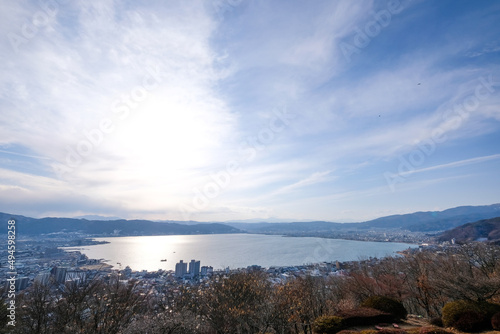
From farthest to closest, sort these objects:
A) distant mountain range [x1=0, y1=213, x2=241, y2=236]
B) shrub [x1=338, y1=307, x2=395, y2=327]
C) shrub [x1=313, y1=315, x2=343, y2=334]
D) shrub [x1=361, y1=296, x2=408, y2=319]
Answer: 1. distant mountain range [x1=0, y1=213, x2=241, y2=236]
2. shrub [x1=361, y1=296, x2=408, y2=319]
3. shrub [x1=338, y1=307, x2=395, y2=327]
4. shrub [x1=313, y1=315, x2=343, y2=334]

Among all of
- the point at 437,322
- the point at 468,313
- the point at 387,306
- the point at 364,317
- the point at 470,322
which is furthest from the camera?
the point at 387,306

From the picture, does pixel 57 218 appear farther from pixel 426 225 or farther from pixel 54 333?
pixel 426 225

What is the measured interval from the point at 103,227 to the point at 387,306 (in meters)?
144

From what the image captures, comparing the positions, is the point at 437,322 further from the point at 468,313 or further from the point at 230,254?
the point at 230,254

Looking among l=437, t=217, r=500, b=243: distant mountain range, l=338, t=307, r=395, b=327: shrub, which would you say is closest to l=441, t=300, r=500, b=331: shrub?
l=338, t=307, r=395, b=327: shrub

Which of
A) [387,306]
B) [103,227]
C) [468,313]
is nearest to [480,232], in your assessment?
[387,306]

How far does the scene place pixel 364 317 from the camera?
398 inches

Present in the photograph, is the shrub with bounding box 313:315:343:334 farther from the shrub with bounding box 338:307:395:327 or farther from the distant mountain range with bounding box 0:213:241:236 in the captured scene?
the distant mountain range with bounding box 0:213:241:236

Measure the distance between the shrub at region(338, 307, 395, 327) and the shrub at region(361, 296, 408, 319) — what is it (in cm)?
39

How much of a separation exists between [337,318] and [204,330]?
22.3 ft

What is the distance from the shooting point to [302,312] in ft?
36.5

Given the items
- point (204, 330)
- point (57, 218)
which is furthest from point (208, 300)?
point (57, 218)

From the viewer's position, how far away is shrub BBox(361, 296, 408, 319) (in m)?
11.0

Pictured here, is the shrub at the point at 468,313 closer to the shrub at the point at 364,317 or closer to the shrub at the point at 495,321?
the shrub at the point at 495,321
